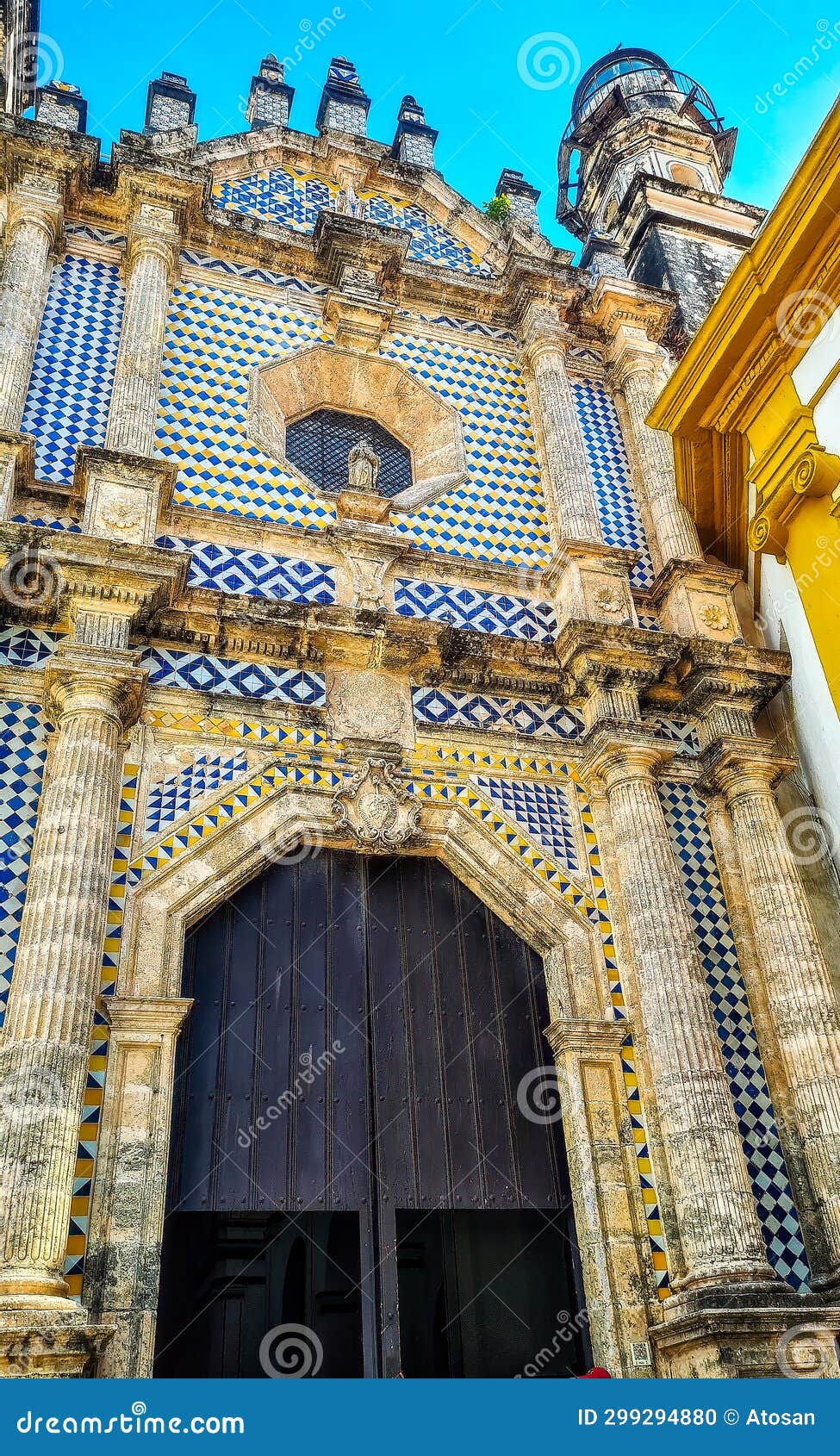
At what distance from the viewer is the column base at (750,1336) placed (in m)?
5.53

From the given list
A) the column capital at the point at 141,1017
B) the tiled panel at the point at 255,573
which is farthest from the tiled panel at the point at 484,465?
the column capital at the point at 141,1017

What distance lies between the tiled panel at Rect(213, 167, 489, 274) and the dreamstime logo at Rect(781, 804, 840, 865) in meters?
6.40

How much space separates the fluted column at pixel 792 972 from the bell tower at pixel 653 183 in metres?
6.00

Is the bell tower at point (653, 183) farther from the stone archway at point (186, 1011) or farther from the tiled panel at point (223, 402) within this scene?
the stone archway at point (186, 1011)

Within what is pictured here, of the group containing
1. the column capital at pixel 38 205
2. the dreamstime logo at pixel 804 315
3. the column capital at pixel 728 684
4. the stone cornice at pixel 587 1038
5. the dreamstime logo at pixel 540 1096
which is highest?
the column capital at pixel 38 205

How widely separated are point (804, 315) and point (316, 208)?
5394mm

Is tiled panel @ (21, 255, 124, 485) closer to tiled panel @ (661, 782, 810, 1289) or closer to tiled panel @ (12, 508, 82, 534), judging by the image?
tiled panel @ (12, 508, 82, 534)

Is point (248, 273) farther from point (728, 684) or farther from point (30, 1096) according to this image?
point (30, 1096)

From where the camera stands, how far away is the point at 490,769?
305 inches

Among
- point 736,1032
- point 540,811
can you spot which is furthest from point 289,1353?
point 540,811

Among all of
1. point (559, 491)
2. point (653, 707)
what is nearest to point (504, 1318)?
point (653, 707)

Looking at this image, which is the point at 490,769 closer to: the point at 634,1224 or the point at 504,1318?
the point at 634,1224

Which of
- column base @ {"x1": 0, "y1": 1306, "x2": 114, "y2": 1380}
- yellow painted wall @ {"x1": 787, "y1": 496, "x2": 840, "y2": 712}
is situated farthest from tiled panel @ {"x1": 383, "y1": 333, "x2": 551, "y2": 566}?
column base @ {"x1": 0, "y1": 1306, "x2": 114, "y2": 1380}

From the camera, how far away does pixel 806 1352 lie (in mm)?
5648
